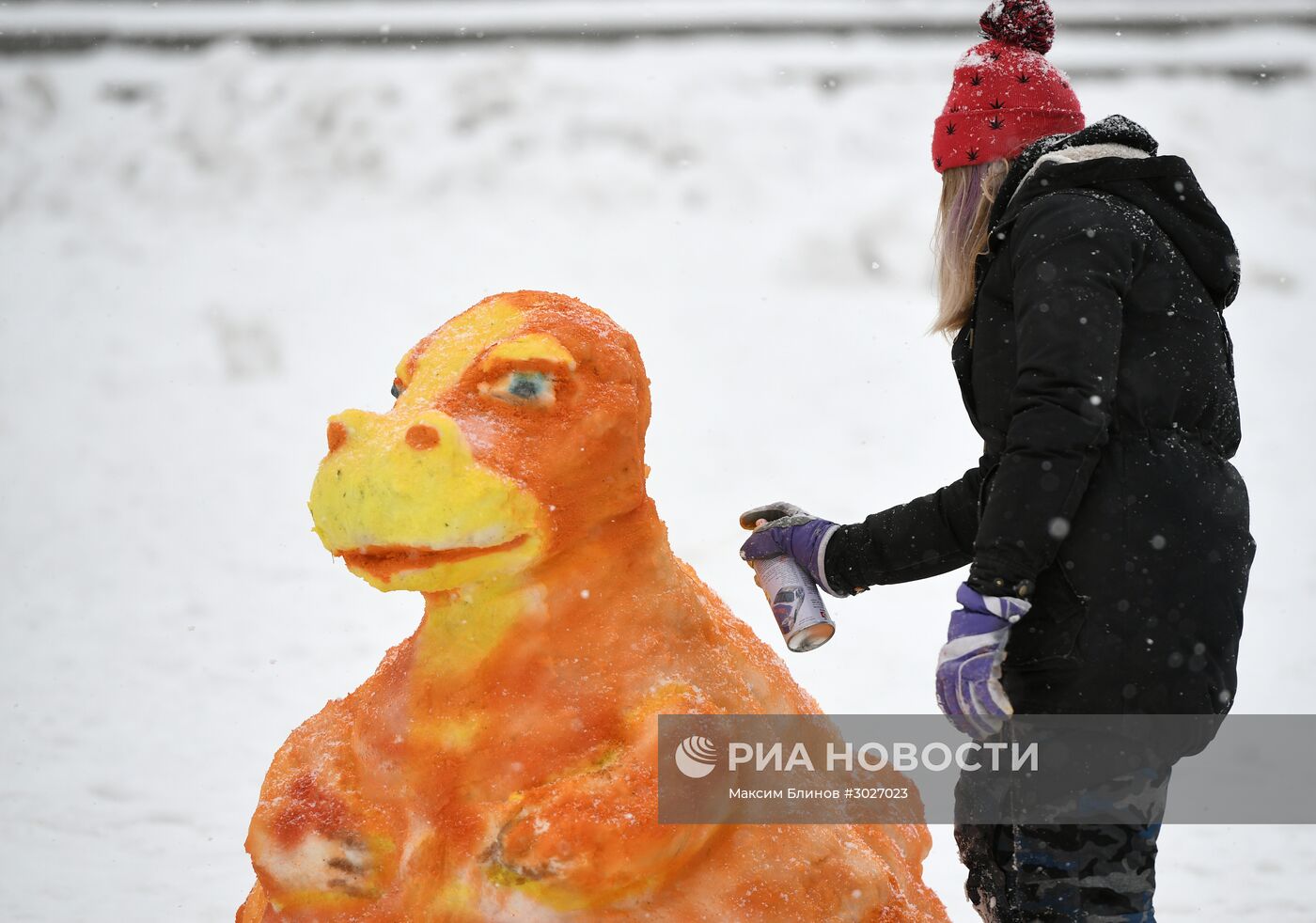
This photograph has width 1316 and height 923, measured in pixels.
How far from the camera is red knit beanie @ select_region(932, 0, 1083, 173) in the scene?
79.7 inches

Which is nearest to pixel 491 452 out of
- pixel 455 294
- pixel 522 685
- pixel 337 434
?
pixel 337 434

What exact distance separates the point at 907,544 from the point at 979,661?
1.51 feet

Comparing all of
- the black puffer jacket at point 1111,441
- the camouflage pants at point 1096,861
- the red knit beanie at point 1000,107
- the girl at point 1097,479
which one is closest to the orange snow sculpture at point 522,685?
the camouflage pants at point 1096,861

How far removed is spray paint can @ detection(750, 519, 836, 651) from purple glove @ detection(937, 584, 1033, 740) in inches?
12.4

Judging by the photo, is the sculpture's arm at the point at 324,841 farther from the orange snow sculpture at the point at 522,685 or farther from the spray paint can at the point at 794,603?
the spray paint can at the point at 794,603

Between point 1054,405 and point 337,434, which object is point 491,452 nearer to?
point 337,434

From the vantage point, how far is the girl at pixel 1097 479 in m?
1.74

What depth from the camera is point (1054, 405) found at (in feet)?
5.67

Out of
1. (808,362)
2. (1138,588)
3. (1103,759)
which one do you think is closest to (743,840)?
(1103,759)

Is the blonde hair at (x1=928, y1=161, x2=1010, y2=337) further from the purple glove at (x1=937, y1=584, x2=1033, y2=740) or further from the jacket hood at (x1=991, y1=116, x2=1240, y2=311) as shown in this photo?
the purple glove at (x1=937, y1=584, x2=1033, y2=740)

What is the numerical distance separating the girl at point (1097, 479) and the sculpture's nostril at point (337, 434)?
0.79 meters

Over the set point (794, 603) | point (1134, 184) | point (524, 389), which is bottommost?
Answer: point (794, 603)

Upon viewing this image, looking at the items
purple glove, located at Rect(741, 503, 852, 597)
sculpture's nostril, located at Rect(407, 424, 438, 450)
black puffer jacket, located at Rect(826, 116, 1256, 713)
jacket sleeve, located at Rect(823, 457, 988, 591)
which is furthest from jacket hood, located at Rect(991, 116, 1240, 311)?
sculpture's nostril, located at Rect(407, 424, 438, 450)

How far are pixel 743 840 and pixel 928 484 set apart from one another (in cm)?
325
